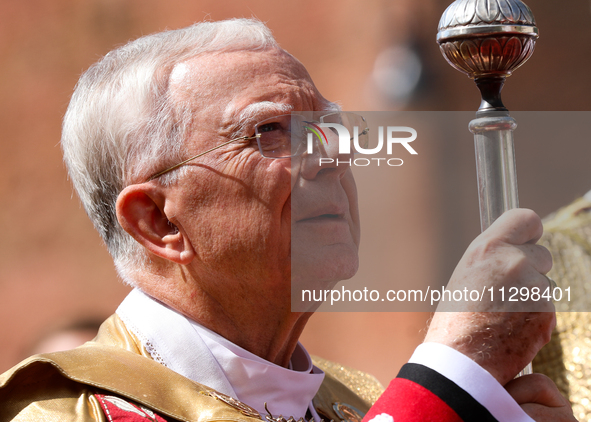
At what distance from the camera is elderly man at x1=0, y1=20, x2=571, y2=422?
54.0 inches

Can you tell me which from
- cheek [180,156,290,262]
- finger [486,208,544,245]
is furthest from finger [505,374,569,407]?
cheek [180,156,290,262]

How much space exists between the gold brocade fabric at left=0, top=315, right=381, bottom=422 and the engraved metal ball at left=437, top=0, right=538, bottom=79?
2.77 ft

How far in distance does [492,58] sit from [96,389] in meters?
1.02

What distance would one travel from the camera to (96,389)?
53.4 inches

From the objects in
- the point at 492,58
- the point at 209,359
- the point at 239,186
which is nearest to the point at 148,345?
the point at 209,359

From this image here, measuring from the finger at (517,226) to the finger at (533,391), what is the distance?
0.86ft

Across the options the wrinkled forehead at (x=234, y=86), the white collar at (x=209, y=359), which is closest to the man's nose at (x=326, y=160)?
the wrinkled forehead at (x=234, y=86)

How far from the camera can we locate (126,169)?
5.65ft

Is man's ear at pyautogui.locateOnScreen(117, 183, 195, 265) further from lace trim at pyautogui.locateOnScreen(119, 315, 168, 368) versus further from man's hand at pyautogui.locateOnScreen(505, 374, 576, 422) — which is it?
man's hand at pyautogui.locateOnScreen(505, 374, 576, 422)

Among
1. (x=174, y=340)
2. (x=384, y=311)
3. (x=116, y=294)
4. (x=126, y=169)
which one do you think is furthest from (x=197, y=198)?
(x=116, y=294)

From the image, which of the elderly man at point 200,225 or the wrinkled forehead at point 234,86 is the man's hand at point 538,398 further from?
the wrinkled forehead at point 234,86

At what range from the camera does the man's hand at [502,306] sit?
3.65 ft

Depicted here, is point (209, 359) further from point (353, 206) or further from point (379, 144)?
point (379, 144)

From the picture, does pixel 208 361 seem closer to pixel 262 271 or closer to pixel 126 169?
pixel 262 271
